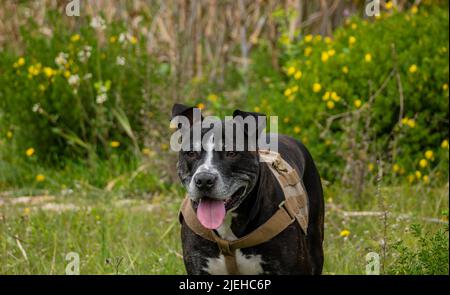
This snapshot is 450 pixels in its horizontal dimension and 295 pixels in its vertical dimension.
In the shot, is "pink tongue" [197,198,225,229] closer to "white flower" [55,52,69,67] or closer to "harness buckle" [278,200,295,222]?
"harness buckle" [278,200,295,222]

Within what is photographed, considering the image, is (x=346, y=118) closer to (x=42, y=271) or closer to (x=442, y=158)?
(x=442, y=158)

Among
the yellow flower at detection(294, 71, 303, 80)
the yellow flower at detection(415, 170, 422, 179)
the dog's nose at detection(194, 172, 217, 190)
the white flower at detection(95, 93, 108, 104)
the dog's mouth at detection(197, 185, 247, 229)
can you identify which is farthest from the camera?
the yellow flower at detection(294, 71, 303, 80)

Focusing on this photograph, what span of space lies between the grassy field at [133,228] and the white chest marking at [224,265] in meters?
0.86

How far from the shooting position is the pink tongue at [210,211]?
3.98 m

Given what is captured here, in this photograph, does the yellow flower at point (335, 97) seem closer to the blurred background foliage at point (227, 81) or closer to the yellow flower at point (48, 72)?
the blurred background foliage at point (227, 81)

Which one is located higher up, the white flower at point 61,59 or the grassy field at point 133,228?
the white flower at point 61,59

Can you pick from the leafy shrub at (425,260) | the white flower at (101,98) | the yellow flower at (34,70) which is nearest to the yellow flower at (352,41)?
the white flower at (101,98)

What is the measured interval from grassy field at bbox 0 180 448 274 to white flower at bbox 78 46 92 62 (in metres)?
1.25

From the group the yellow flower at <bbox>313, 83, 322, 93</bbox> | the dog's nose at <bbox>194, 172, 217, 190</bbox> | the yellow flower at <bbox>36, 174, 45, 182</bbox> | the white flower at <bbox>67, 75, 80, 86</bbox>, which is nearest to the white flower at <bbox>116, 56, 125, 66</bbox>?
the white flower at <bbox>67, 75, 80, 86</bbox>

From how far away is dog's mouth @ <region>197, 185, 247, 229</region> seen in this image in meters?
3.98

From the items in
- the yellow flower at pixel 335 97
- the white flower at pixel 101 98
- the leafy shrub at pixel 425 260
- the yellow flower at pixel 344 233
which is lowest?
the yellow flower at pixel 344 233

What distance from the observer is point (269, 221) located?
161 inches

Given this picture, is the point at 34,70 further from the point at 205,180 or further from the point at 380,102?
the point at 205,180

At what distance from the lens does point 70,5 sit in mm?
7891
